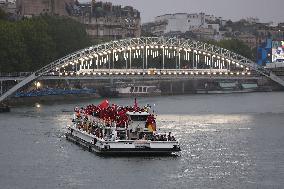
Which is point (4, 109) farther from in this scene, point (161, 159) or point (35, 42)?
point (161, 159)

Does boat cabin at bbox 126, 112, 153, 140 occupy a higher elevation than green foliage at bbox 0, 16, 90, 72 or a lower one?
lower

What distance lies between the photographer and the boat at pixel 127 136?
168ft

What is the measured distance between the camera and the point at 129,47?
92438 mm

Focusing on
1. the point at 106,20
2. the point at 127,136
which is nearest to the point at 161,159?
the point at 127,136

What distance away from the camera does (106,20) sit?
165m

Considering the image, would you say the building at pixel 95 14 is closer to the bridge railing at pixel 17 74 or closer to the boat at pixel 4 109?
the bridge railing at pixel 17 74

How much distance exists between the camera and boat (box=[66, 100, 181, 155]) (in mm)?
51125

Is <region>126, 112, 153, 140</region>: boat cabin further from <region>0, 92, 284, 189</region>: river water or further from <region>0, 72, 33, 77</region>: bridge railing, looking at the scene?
<region>0, 72, 33, 77</region>: bridge railing

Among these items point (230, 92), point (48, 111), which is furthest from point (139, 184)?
point (230, 92)

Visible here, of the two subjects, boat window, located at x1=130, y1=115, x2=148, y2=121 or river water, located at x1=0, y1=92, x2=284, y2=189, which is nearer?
river water, located at x1=0, y1=92, x2=284, y2=189

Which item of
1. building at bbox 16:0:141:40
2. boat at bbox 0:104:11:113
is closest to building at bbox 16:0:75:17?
building at bbox 16:0:141:40

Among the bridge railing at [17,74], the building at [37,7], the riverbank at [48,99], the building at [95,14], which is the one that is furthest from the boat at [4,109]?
the building at [37,7]

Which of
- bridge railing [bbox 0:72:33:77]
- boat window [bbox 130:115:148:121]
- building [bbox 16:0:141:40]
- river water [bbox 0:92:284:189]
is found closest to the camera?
river water [bbox 0:92:284:189]

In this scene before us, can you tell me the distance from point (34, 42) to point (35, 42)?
0.14 meters
